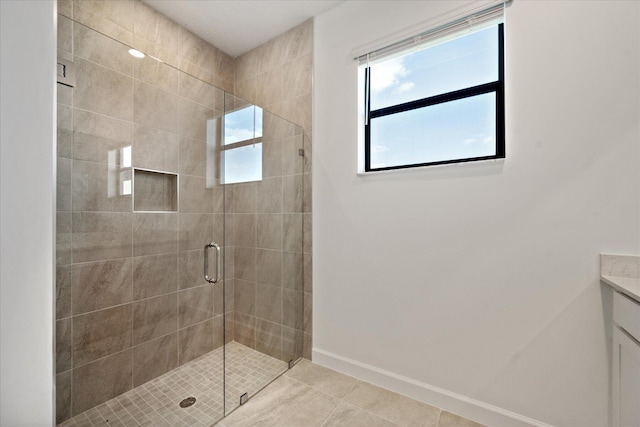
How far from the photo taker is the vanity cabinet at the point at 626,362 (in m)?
0.98

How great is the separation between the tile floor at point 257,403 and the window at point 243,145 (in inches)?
45.1

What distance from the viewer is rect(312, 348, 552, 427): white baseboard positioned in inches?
54.4

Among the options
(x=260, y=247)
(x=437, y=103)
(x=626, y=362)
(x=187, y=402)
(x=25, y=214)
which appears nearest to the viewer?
(x=25, y=214)

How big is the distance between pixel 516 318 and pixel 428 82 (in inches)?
58.2

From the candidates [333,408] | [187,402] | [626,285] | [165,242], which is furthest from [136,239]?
[626,285]

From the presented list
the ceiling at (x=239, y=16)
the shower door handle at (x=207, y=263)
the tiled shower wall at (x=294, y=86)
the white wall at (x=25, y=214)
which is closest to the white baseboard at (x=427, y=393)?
the tiled shower wall at (x=294, y=86)

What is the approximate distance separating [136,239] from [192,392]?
3.25 ft

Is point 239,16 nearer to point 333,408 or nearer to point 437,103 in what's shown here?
point 437,103

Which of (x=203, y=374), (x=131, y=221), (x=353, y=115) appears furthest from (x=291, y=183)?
(x=203, y=374)

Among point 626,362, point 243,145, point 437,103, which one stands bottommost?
point 626,362

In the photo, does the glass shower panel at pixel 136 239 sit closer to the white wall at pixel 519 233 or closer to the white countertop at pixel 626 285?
the white wall at pixel 519 233

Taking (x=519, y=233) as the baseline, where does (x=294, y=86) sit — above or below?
above

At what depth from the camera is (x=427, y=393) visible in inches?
62.7

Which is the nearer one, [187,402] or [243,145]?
[187,402]
